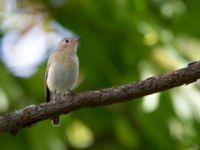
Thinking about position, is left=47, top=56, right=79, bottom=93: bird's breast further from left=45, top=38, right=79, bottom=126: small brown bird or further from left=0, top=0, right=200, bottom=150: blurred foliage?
left=0, top=0, right=200, bottom=150: blurred foliage

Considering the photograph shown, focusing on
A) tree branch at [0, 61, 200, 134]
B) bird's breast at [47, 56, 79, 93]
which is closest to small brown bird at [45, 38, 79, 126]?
bird's breast at [47, 56, 79, 93]

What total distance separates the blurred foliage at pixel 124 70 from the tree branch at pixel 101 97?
2280mm

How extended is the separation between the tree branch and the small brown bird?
1.42 metres

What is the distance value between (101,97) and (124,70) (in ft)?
9.74

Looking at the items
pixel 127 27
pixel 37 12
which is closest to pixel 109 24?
pixel 127 27

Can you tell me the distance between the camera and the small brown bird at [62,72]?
6.09 meters

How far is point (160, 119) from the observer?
6824 millimetres

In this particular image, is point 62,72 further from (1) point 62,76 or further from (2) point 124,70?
(2) point 124,70

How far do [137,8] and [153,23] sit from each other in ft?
0.85

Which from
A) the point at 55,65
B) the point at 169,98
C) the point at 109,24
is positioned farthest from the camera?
the point at 109,24

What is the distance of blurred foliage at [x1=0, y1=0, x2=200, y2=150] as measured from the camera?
6.80 m

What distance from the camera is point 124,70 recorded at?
7332mm

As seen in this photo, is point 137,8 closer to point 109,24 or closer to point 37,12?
point 109,24

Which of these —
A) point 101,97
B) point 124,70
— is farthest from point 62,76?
point 101,97
